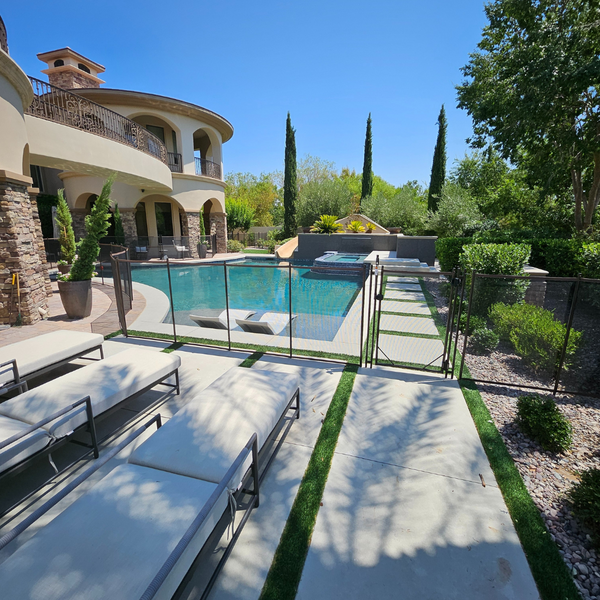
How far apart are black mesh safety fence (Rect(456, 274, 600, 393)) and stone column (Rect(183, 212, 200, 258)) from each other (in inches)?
756

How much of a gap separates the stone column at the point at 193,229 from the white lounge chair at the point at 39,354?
17.5 meters

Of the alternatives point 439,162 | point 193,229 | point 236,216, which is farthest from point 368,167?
point 193,229

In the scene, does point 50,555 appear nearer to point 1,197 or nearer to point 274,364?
point 274,364

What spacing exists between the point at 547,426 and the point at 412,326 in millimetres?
4406

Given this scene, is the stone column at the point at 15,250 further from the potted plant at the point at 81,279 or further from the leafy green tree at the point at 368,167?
→ the leafy green tree at the point at 368,167

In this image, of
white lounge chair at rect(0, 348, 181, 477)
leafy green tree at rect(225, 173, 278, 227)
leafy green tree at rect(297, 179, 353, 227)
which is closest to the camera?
white lounge chair at rect(0, 348, 181, 477)

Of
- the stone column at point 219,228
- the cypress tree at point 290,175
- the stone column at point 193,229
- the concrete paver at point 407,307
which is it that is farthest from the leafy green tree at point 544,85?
the cypress tree at point 290,175

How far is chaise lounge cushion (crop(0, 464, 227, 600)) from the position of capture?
173 centimetres

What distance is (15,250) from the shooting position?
25.8 ft

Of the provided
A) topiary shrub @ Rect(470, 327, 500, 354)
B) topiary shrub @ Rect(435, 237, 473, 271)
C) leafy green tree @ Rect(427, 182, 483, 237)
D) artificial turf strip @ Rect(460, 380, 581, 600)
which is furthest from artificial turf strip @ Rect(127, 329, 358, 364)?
leafy green tree @ Rect(427, 182, 483, 237)

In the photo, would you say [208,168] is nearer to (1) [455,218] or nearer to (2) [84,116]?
(2) [84,116]

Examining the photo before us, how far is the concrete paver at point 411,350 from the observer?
6086mm

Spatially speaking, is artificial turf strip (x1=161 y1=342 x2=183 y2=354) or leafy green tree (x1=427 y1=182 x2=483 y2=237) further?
leafy green tree (x1=427 y1=182 x2=483 y2=237)

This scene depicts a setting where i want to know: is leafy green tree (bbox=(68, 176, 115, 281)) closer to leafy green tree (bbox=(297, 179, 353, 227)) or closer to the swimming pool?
the swimming pool
